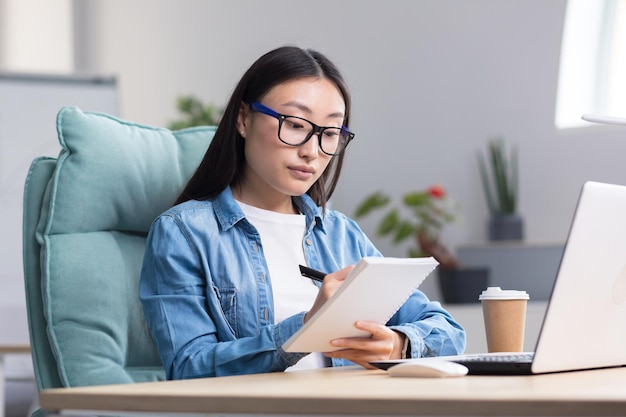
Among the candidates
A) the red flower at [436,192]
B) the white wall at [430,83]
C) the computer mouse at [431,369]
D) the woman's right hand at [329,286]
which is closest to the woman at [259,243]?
the woman's right hand at [329,286]

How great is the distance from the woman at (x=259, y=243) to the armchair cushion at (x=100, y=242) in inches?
5.9

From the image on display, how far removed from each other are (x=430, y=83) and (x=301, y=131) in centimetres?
319

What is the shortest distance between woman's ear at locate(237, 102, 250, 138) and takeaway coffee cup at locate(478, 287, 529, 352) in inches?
20.5

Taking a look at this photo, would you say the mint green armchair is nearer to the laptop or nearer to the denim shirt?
the denim shirt

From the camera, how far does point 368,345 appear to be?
1.28m

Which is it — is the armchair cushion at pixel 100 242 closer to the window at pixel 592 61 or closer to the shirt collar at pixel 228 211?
the shirt collar at pixel 228 211

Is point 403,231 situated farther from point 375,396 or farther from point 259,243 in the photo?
point 375,396

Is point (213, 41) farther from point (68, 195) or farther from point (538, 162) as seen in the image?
point (68, 195)

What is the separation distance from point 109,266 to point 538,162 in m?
3.05

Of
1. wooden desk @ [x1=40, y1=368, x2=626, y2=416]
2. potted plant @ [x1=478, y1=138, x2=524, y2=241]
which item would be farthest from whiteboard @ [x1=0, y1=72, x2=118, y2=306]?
wooden desk @ [x1=40, y1=368, x2=626, y2=416]

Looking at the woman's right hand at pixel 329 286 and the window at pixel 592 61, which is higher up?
the window at pixel 592 61

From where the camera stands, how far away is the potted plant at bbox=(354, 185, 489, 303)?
4.11m

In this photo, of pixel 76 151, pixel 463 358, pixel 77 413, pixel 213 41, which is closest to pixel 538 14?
pixel 213 41

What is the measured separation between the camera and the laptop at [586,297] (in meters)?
1.02
